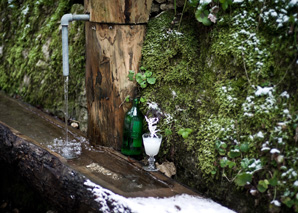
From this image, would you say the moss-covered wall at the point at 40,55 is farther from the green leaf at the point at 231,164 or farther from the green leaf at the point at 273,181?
the green leaf at the point at 273,181

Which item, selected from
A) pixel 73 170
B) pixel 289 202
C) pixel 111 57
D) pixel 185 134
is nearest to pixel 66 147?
pixel 73 170

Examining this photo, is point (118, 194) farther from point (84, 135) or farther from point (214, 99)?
point (84, 135)

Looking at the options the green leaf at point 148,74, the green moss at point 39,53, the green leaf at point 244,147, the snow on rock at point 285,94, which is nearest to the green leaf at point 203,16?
the green leaf at point 148,74

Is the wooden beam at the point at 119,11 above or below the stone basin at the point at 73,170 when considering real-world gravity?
above

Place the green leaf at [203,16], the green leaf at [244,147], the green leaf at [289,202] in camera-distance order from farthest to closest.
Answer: the green leaf at [203,16], the green leaf at [244,147], the green leaf at [289,202]

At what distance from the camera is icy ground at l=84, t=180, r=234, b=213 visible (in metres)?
1.86

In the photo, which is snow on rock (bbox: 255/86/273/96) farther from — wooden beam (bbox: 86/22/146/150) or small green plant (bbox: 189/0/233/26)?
wooden beam (bbox: 86/22/146/150)

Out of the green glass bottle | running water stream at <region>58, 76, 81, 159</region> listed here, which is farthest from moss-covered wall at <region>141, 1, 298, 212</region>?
running water stream at <region>58, 76, 81, 159</region>

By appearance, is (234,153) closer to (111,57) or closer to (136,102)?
(136,102)

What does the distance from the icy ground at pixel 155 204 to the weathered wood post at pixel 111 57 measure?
731 millimetres

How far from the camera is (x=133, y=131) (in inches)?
101

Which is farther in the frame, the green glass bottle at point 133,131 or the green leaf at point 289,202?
the green glass bottle at point 133,131

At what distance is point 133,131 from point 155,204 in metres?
0.78

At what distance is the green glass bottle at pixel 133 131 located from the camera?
101 inches
